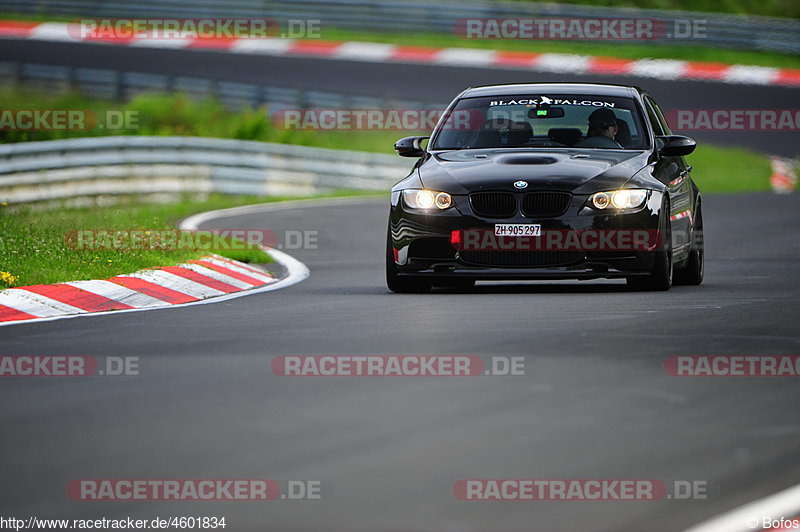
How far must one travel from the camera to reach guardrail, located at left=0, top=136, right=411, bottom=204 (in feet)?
76.1

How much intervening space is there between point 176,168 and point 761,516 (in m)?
21.0

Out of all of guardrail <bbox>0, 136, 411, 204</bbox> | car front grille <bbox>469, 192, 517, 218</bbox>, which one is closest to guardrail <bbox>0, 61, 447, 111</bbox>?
guardrail <bbox>0, 136, 411, 204</bbox>

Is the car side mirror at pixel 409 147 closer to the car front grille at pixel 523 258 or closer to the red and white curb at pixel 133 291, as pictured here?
the car front grille at pixel 523 258

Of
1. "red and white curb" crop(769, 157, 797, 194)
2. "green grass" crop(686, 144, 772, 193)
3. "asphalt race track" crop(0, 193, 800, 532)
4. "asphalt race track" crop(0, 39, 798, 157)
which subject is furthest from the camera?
"asphalt race track" crop(0, 39, 798, 157)

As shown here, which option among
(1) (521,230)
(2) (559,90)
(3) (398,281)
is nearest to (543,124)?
(2) (559,90)

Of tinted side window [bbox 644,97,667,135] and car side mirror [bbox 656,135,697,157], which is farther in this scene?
tinted side window [bbox 644,97,667,135]

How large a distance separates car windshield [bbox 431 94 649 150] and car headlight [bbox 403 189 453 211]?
109 centimetres

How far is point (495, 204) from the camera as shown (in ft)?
37.4

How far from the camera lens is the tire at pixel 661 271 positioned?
11.6 m

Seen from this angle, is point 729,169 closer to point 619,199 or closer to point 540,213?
point 619,199

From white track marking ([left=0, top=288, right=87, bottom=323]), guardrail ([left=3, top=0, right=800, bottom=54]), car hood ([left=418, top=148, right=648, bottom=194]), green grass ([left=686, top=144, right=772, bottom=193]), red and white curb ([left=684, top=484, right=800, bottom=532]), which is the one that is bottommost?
green grass ([left=686, top=144, right=772, bottom=193])

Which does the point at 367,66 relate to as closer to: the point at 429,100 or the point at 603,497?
the point at 429,100

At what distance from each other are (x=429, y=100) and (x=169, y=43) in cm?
707

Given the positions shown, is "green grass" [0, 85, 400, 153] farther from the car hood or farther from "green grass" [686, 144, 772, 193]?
the car hood
